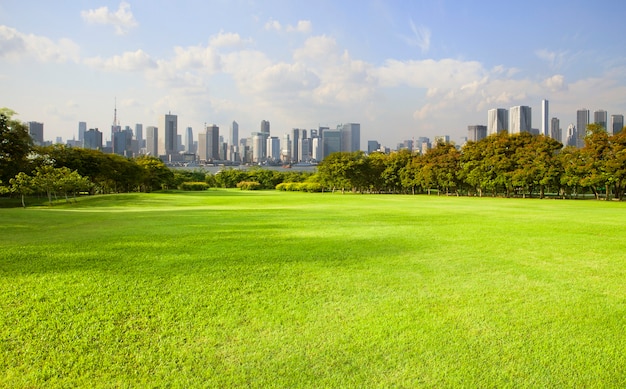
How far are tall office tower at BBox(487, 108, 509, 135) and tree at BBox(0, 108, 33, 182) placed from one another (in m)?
111

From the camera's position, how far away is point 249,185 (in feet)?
282

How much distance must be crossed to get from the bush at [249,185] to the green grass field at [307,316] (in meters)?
76.8

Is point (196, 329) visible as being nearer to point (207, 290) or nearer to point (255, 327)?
point (255, 327)

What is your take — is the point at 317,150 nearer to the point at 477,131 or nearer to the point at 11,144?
the point at 477,131

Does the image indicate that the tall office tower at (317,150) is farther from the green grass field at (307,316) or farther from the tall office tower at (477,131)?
the green grass field at (307,316)

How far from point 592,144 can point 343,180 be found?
1380 inches

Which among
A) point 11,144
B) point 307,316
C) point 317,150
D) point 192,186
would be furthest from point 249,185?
point 317,150

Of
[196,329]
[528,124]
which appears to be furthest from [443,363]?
[528,124]

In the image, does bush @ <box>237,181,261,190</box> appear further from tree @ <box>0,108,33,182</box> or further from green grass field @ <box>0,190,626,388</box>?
green grass field @ <box>0,190,626,388</box>

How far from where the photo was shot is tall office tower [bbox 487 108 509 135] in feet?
376

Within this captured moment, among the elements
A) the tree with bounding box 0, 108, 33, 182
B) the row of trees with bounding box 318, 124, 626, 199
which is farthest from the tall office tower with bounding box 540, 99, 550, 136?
the tree with bounding box 0, 108, 33, 182

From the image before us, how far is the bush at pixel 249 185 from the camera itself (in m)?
85.6

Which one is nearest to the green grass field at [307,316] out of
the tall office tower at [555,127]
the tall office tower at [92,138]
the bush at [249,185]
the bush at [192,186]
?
the bush at [192,186]

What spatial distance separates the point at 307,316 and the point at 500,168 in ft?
170
